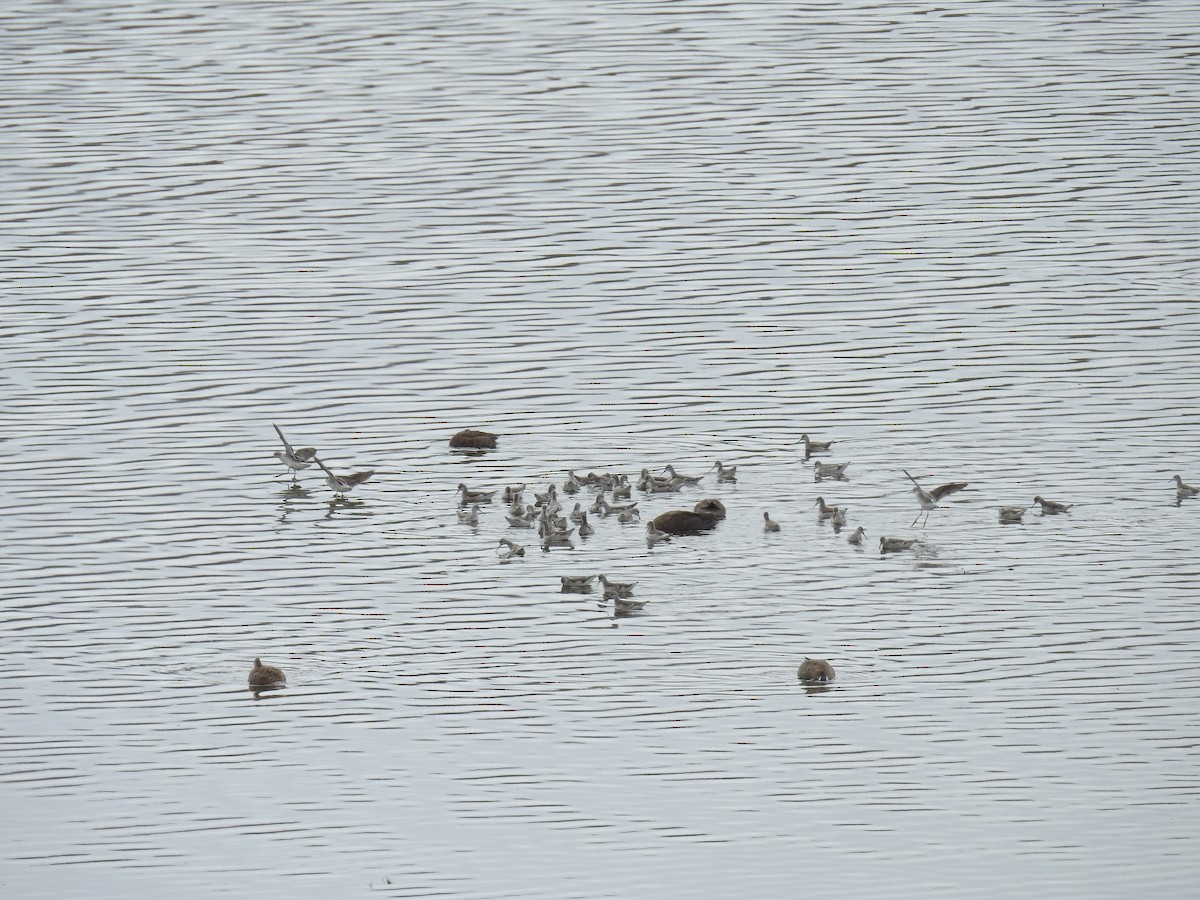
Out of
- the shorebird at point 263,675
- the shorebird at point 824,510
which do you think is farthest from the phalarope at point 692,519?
the shorebird at point 263,675

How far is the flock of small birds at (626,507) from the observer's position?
78.9ft

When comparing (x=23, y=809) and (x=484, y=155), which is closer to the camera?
(x=23, y=809)

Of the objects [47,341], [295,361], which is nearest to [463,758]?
[295,361]

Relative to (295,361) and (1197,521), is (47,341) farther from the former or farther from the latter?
(1197,521)

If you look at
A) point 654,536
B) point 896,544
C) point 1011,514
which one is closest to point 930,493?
point 1011,514

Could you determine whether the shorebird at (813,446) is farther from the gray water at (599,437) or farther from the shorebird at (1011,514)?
the shorebird at (1011,514)

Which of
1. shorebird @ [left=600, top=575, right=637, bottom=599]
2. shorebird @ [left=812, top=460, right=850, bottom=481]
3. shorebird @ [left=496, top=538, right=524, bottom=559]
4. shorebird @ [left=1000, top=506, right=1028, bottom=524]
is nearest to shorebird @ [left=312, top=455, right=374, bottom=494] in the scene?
shorebird @ [left=496, top=538, right=524, bottom=559]

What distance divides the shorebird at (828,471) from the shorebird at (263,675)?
8.04 metres

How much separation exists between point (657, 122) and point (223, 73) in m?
10.6

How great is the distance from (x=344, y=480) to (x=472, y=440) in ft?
6.46

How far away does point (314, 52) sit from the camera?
161ft

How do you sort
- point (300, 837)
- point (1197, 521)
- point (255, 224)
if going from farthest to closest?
point (255, 224), point (1197, 521), point (300, 837)

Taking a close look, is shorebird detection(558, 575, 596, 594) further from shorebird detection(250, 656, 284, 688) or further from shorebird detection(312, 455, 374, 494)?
shorebird detection(312, 455, 374, 494)

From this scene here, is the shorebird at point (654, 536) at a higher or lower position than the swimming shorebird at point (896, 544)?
lower
